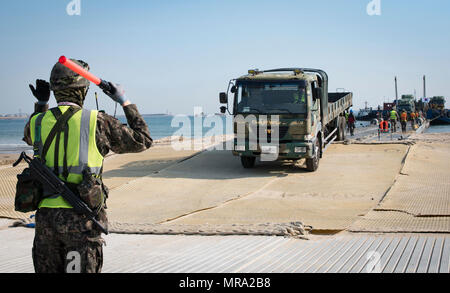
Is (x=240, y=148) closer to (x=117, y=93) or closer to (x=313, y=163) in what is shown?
(x=313, y=163)

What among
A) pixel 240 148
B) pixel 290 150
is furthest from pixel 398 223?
pixel 240 148

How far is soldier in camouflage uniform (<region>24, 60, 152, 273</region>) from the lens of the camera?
3332 millimetres

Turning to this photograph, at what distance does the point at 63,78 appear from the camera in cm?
350

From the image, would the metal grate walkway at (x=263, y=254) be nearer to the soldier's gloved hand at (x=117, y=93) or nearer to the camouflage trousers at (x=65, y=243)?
the camouflage trousers at (x=65, y=243)

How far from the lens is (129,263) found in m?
5.64

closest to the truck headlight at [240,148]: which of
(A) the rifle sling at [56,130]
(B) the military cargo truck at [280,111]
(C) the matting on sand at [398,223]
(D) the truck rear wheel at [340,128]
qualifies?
(B) the military cargo truck at [280,111]

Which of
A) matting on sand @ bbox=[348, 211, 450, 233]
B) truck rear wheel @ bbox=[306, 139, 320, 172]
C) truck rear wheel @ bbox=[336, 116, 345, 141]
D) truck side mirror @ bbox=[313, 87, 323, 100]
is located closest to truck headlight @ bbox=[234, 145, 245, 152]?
truck rear wheel @ bbox=[306, 139, 320, 172]

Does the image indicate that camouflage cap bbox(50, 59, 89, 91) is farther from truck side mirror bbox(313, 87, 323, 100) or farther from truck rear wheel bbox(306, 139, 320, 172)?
truck side mirror bbox(313, 87, 323, 100)

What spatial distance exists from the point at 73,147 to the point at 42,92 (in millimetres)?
729

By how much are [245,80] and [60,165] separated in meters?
11.2

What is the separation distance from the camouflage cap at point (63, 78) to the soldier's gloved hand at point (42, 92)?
1.25 ft

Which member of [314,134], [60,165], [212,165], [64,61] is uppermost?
[64,61]
